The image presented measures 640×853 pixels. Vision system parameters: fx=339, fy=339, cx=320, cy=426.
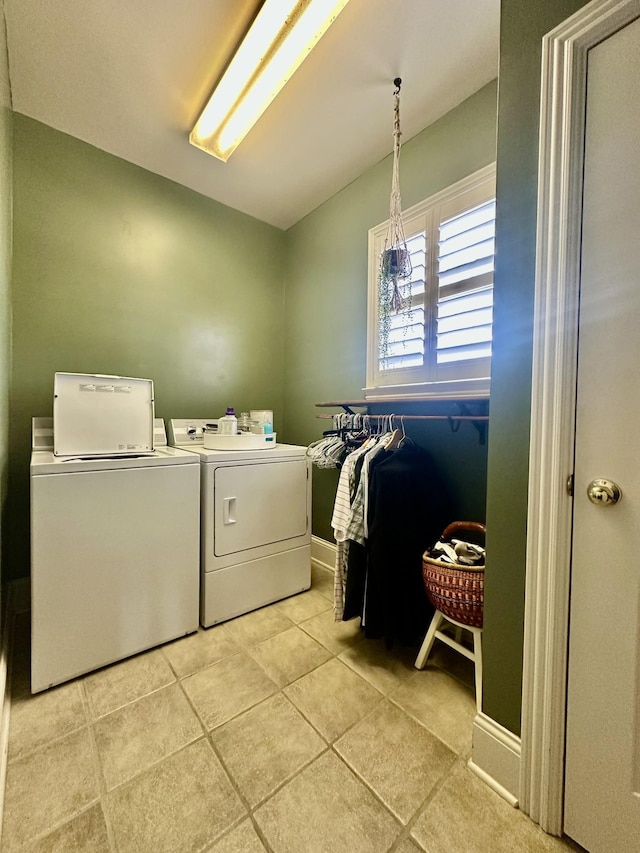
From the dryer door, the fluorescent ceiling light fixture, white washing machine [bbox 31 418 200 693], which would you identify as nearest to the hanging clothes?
the dryer door

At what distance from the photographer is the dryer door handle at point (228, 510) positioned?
179 centimetres

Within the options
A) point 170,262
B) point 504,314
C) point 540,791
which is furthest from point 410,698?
point 170,262

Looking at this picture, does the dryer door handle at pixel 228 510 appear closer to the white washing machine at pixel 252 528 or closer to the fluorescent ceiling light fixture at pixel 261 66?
the white washing machine at pixel 252 528

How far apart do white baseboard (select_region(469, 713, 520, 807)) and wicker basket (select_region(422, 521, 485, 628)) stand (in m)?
0.29

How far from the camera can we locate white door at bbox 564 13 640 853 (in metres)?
0.77

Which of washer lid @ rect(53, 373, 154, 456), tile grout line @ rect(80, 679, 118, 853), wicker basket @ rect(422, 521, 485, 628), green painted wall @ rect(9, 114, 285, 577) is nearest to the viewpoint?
tile grout line @ rect(80, 679, 118, 853)

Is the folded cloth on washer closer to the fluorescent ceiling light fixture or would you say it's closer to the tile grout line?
the tile grout line

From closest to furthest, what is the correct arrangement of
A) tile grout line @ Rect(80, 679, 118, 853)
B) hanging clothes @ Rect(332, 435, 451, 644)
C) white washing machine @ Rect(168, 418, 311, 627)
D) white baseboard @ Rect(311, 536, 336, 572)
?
tile grout line @ Rect(80, 679, 118, 853) → hanging clothes @ Rect(332, 435, 451, 644) → white washing machine @ Rect(168, 418, 311, 627) → white baseboard @ Rect(311, 536, 336, 572)

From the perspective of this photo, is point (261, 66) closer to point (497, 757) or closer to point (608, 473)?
point (608, 473)

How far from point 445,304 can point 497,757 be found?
1.81m

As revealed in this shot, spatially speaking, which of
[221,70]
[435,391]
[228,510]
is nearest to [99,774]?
[228,510]

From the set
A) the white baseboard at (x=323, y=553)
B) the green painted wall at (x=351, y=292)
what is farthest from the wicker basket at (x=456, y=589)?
the white baseboard at (x=323, y=553)

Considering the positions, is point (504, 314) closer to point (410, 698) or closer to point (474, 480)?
point (474, 480)

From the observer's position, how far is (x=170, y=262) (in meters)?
2.32
